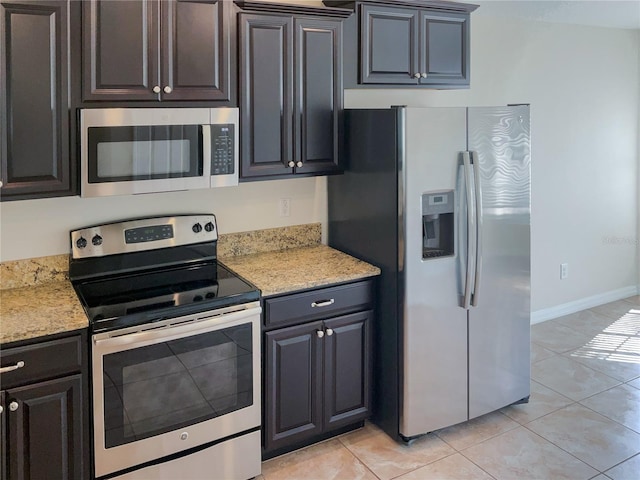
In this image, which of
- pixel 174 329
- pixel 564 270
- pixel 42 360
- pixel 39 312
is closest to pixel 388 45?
pixel 174 329

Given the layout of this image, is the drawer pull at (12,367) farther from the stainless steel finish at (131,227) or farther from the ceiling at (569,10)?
the ceiling at (569,10)

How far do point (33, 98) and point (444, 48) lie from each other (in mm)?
2219

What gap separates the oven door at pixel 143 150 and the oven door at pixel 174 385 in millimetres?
611

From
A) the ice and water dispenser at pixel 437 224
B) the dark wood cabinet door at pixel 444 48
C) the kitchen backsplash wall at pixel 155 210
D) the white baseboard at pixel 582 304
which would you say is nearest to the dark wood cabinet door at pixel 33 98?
the kitchen backsplash wall at pixel 155 210

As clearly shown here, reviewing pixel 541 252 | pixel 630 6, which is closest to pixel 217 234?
pixel 541 252

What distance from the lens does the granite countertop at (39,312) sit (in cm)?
211

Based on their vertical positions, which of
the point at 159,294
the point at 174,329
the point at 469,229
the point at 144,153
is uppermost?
the point at 144,153

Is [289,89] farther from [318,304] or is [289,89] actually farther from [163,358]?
[163,358]

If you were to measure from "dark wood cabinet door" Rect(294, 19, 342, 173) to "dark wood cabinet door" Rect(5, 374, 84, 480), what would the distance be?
1464 mm

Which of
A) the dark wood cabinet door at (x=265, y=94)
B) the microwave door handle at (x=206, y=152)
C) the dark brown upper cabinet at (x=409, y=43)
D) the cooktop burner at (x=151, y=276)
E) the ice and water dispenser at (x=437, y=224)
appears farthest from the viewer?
the dark brown upper cabinet at (x=409, y=43)

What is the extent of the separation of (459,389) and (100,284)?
1835 mm

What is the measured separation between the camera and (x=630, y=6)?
4082 mm

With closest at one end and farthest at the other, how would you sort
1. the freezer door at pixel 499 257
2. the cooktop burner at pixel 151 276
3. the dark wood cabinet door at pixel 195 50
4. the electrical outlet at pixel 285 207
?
the cooktop burner at pixel 151 276, the dark wood cabinet door at pixel 195 50, the freezer door at pixel 499 257, the electrical outlet at pixel 285 207

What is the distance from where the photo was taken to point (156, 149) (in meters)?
2.53
